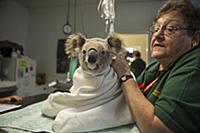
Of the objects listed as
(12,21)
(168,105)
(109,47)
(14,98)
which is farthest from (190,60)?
(12,21)

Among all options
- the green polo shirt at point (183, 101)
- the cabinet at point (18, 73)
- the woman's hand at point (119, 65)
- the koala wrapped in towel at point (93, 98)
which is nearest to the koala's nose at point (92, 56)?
the koala wrapped in towel at point (93, 98)

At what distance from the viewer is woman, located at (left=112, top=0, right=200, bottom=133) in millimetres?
695

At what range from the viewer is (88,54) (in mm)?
836

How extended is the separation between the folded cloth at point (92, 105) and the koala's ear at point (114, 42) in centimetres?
9

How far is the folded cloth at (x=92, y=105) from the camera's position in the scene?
2.53ft

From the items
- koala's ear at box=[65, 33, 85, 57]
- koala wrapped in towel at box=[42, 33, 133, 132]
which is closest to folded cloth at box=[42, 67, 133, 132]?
koala wrapped in towel at box=[42, 33, 133, 132]

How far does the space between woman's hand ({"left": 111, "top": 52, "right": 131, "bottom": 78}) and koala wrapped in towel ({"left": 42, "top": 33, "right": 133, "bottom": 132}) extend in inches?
0.9

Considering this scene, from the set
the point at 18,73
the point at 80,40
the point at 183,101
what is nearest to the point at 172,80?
the point at 183,101

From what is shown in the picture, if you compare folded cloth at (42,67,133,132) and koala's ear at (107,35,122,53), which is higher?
koala's ear at (107,35,122,53)

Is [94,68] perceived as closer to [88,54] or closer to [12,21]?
[88,54]

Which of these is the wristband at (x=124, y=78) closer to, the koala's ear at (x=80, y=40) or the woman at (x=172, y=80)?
the woman at (x=172, y=80)

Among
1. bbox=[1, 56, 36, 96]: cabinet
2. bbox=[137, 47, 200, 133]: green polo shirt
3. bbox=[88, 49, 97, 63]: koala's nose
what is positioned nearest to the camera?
bbox=[137, 47, 200, 133]: green polo shirt

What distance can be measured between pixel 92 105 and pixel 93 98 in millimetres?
26

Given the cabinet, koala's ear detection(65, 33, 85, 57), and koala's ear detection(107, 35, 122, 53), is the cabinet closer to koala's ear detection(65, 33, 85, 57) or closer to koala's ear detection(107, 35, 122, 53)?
koala's ear detection(65, 33, 85, 57)
